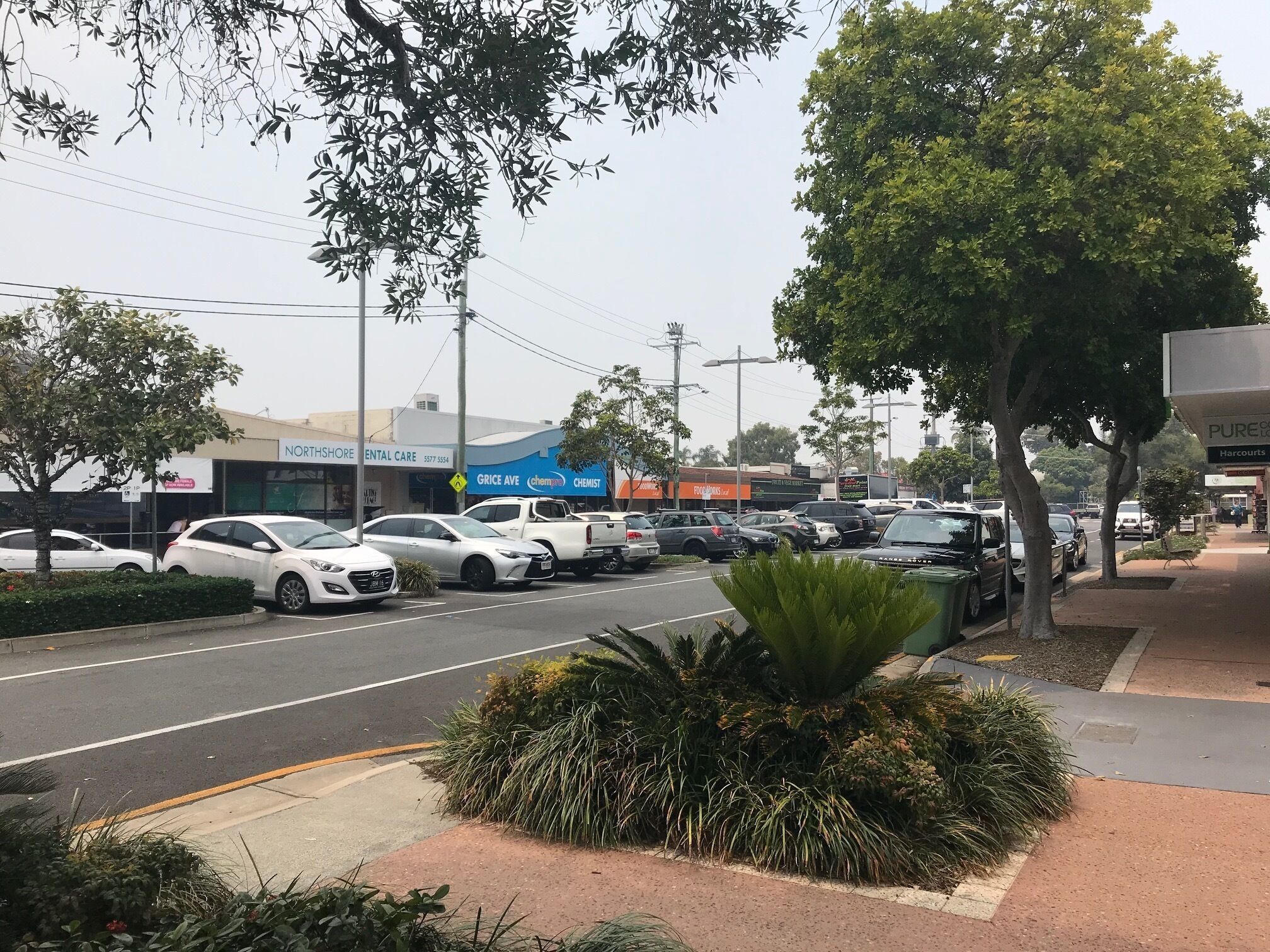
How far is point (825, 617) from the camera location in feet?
17.2

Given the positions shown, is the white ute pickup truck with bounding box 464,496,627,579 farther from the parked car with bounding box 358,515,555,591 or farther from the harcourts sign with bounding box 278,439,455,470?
the harcourts sign with bounding box 278,439,455,470

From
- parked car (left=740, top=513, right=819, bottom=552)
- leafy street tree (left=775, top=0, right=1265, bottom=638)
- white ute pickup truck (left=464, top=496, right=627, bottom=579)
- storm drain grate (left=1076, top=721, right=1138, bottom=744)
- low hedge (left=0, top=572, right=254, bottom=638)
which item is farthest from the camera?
parked car (left=740, top=513, right=819, bottom=552)

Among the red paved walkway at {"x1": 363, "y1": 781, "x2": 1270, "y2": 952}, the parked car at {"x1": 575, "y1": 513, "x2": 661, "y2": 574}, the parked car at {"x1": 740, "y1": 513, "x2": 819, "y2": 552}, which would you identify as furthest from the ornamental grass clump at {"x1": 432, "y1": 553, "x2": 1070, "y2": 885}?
the parked car at {"x1": 740, "y1": 513, "x2": 819, "y2": 552}

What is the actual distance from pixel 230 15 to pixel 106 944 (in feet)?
16.5

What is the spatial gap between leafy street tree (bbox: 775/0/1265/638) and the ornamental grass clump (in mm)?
5053

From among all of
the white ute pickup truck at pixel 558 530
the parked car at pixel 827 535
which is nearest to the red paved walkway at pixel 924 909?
the white ute pickup truck at pixel 558 530

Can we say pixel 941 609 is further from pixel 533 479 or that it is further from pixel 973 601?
pixel 533 479

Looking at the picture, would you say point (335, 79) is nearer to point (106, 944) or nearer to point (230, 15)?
point (230, 15)

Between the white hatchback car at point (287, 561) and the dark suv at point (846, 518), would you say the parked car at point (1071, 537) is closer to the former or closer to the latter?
the dark suv at point (846, 518)

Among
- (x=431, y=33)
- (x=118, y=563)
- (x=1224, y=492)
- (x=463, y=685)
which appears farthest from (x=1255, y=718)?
(x=1224, y=492)

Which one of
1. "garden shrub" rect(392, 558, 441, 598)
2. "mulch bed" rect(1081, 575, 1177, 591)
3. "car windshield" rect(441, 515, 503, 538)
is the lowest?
"mulch bed" rect(1081, 575, 1177, 591)

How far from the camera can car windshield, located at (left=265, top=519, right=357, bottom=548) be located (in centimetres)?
1609

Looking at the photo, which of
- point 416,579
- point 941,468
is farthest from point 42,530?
point 941,468

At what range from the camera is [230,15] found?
5.68 meters
